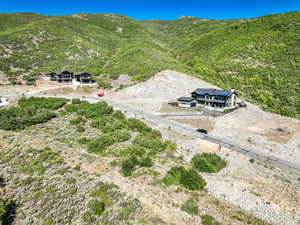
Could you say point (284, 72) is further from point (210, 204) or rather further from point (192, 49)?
point (210, 204)

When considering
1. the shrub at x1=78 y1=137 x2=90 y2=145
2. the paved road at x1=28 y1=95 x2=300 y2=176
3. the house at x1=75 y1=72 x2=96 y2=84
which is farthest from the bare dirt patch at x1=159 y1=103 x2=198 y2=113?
the house at x1=75 y1=72 x2=96 y2=84

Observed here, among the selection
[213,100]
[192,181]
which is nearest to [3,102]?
[192,181]

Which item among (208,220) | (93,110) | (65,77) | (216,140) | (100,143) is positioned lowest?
(208,220)

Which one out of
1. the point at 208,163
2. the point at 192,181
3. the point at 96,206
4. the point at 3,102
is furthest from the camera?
the point at 3,102

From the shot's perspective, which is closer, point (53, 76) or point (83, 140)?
point (83, 140)

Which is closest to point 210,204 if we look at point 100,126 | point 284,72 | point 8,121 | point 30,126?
point 100,126

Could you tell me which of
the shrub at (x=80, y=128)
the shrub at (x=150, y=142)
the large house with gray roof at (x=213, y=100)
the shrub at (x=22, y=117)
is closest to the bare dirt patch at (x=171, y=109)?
the large house with gray roof at (x=213, y=100)

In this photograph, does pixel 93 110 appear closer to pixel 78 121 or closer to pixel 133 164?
pixel 78 121
